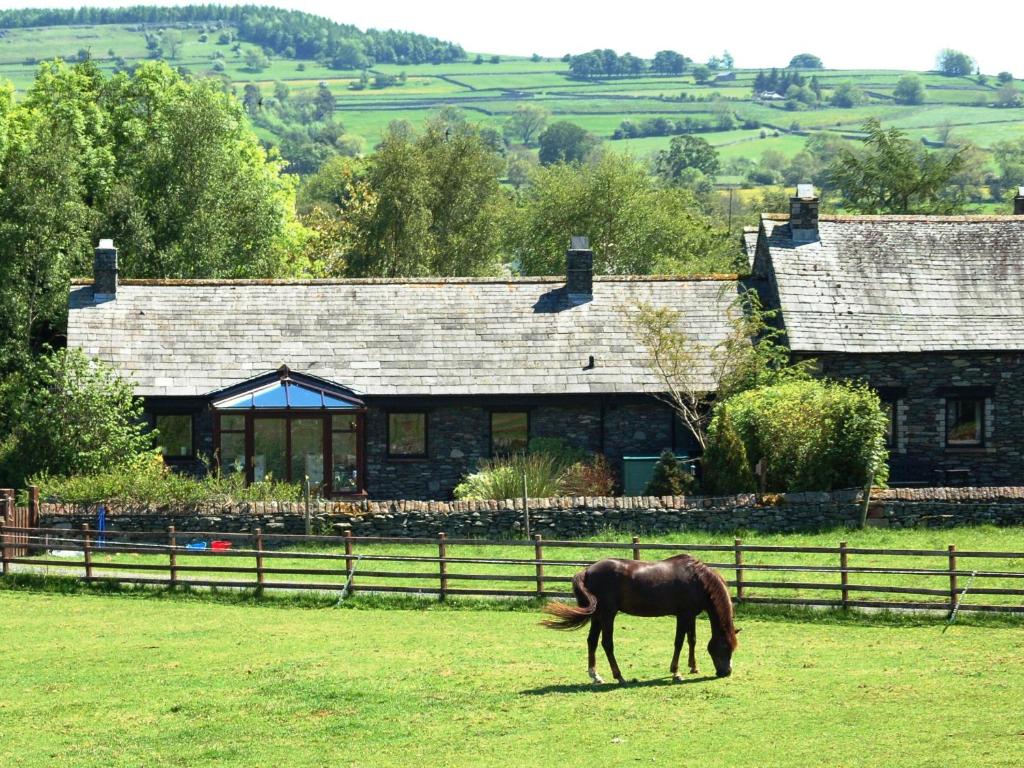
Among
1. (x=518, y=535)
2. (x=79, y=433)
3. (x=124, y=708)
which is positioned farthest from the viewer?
(x=79, y=433)

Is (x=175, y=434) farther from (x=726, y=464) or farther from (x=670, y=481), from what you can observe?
(x=726, y=464)

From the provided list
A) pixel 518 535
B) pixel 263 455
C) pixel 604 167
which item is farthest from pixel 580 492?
pixel 604 167

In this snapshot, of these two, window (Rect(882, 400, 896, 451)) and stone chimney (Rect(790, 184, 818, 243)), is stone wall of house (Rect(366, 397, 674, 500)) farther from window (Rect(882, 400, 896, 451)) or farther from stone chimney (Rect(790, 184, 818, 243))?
stone chimney (Rect(790, 184, 818, 243))

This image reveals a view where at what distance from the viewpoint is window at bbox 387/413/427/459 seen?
1480 inches

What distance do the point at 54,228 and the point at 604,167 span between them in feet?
109

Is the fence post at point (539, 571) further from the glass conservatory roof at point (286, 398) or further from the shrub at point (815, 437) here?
the glass conservatory roof at point (286, 398)

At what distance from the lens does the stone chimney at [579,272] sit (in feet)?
134

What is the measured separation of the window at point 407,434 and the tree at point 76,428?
5597 mm

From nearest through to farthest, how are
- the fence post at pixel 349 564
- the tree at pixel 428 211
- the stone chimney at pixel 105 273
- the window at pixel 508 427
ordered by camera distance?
the fence post at pixel 349 564
the window at pixel 508 427
the stone chimney at pixel 105 273
the tree at pixel 428 211

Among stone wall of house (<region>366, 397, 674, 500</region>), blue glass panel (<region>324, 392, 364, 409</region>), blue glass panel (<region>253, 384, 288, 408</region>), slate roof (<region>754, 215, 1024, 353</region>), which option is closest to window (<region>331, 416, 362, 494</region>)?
stone wall of house (<region>366, 397, 674, 500</region>)

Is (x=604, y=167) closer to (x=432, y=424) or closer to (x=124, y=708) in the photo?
(x=432, y=424)

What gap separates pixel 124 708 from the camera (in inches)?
756

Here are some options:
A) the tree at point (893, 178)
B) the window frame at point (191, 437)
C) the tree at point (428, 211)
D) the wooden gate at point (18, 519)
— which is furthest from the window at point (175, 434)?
the tree at point (893, 178)

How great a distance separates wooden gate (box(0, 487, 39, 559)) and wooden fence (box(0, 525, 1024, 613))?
0.22 ft
